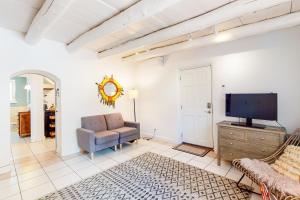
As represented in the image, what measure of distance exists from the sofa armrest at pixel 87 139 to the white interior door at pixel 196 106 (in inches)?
94.1

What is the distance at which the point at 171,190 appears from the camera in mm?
2293

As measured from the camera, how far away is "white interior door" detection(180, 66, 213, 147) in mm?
3875

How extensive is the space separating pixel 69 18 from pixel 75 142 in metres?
2.73

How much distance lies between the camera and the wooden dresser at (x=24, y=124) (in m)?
5.59

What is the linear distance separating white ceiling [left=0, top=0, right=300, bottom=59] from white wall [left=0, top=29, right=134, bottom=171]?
1.09ft

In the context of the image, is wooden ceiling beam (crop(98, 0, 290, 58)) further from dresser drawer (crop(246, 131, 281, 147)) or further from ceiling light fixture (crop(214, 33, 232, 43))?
dresser drawer (crop(246, 131, 281, 147))

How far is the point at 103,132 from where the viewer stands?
13.0ft

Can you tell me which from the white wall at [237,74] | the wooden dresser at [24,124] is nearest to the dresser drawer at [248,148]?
the white wall at [237,74]

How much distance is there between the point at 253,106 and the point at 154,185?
7.33ft

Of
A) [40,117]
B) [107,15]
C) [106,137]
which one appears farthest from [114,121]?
[107,15]

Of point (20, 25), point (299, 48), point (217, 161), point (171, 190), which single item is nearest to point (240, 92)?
point (299, 48)

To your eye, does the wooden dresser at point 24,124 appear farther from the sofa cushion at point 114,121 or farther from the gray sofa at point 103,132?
the sofa cushion at point 114,121

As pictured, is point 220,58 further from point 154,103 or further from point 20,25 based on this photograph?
point 20,25

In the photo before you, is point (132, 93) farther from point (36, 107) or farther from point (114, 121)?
point (36, 107)
